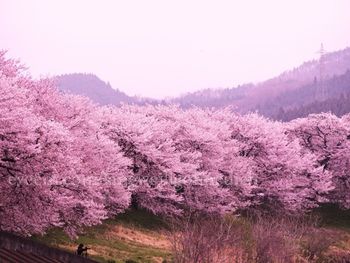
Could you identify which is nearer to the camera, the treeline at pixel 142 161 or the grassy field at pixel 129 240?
the treeline at pixel 142 161

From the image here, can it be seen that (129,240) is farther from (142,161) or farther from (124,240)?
(142,161)

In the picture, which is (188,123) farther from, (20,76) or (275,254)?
(275,254)

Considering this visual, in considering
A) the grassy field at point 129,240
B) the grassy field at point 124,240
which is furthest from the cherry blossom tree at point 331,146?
the grassy field at point 124,240

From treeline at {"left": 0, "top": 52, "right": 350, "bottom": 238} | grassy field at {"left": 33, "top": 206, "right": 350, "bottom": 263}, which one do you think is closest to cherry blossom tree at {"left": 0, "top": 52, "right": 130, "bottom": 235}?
treeline at {"left": 0, "top": 52, "right": 350, "bottom": 238}

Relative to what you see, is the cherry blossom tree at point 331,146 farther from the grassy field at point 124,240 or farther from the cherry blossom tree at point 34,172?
the cherry blossom tree at point 34,172

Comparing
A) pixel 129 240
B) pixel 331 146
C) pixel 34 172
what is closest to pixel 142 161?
pixel 129 240

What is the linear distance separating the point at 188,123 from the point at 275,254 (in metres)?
29.4

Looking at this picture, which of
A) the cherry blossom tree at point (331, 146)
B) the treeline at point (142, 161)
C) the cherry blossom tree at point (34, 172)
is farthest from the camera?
the cherry blossom tree at point (331, 146)

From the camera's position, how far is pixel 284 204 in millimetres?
51656

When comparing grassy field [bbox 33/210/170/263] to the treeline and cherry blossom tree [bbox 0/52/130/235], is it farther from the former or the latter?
cherry blossom tree [bbox 0/52/130/235]

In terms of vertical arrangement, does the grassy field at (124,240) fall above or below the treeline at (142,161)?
below

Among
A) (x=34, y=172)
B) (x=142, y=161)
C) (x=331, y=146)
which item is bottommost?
(x=142, y=161)

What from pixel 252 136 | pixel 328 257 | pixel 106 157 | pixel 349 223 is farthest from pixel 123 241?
pixel 349 223

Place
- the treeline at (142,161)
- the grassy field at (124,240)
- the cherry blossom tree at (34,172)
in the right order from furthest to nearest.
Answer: the grassy field at (124,240) < the treeline at (142,161) < the cherry blossom tree at (34,172)
